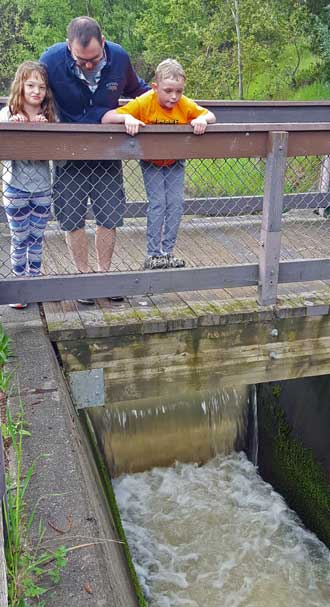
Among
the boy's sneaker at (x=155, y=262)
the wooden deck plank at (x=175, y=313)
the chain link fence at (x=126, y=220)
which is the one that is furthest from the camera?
the boy's sneaker at (x=155, y=262)

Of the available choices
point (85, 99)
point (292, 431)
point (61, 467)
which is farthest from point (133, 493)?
point (85, 99)

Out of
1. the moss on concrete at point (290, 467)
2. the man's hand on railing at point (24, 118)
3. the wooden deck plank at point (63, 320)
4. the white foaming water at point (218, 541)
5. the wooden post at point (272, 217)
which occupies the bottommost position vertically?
the white foaming water at point (218, 541)

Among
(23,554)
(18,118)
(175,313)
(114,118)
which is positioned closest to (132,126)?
(114,118)

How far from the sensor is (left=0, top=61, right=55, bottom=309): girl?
129 inches

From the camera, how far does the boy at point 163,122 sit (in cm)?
338

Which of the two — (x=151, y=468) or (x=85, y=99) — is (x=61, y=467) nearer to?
(x=85, y=99)

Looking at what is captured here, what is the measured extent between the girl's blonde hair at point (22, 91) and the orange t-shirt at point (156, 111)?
41cm

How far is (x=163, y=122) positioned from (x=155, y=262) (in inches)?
37.1

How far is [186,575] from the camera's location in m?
4.59

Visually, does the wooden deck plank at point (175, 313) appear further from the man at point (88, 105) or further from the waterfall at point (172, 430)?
the waterfall at point (172, 430)

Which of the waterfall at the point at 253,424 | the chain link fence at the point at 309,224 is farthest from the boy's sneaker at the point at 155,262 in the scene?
the waterfall at the point at 253,424

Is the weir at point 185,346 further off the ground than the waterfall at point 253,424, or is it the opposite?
the weir at point 185,346

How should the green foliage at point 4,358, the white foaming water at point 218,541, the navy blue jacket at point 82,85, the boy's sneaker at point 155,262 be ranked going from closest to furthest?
the green foliage at point 4,358, the navy blue jacket at point 82,85, the boy's sneaker at point 155,262, the white foaming water at point 218,541

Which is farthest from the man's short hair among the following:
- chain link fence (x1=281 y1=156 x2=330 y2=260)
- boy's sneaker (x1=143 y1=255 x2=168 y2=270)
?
chain link fence (x1=281 y1=156 x2=330 y2=260)
